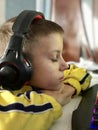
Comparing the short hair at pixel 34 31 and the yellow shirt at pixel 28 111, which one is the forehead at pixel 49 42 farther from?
the yellow shirt at pixel 28 111

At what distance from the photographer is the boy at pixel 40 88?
0.51 m

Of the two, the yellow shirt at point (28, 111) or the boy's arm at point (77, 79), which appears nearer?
the yellow shirt at point (28, 111)

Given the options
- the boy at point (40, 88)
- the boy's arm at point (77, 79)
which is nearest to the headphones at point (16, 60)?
the boy at point (40, 88)

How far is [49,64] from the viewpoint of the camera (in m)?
0.63

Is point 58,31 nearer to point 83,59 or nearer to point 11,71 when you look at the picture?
point 11,71

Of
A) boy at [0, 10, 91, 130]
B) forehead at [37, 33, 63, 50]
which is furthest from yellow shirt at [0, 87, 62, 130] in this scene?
forehead at [37, 33, 63, 50]

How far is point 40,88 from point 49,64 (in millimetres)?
64

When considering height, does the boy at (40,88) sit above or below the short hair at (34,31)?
below

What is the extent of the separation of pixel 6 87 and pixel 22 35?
0.11 metres

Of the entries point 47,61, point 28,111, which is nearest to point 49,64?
point 47,61

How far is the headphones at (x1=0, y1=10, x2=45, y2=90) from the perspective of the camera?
55 centimetres

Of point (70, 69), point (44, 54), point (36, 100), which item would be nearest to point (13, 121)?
point (36, 100)

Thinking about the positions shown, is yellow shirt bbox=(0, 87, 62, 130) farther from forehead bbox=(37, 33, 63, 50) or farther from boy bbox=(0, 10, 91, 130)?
forehead bbox=(37, 33, 63, 50)

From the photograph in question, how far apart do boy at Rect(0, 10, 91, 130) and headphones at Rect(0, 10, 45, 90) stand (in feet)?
0.09
